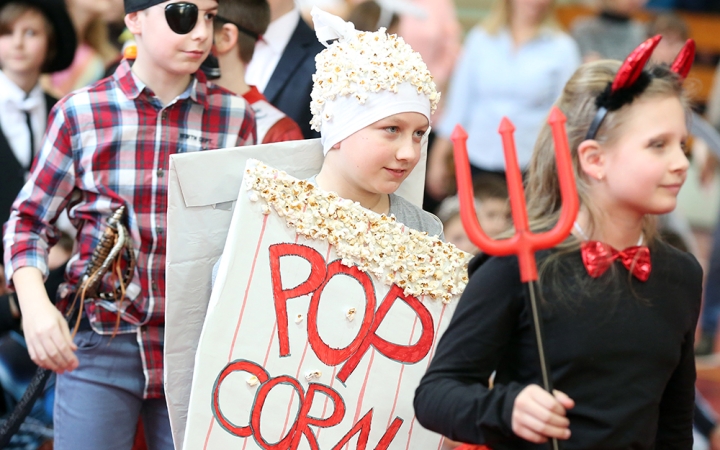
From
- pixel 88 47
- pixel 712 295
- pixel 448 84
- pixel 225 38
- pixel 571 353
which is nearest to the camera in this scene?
pixel 571 353

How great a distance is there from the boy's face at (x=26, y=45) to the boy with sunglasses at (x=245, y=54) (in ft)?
3.09

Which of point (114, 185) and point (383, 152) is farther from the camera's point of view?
point (114, 185)

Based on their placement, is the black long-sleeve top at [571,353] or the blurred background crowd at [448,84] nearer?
the black long-sleeve top at [571,353]

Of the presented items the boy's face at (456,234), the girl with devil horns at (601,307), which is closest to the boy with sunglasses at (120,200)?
the girl with devil horns at (601,307)

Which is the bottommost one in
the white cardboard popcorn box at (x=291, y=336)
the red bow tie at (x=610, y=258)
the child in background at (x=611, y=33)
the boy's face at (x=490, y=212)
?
the white cardboard popcorn box at (x=291, y=336)

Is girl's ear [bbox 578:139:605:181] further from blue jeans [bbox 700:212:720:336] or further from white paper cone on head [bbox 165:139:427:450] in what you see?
blue jeans [bbox 700:212:720:336]

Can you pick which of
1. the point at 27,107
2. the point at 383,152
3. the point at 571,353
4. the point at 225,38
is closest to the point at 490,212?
the point at 225,38

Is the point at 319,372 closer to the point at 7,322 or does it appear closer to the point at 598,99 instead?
the point at 598,99

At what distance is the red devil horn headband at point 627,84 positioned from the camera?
1914 millimetres

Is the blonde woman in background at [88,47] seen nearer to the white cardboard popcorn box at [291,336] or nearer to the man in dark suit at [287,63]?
the man in dark suit at [287,63]

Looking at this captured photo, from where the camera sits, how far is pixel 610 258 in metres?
1.93

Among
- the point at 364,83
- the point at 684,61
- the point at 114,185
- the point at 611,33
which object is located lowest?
the point at 114,185

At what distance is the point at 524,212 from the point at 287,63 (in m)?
1.62

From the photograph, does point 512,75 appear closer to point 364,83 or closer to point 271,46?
point 271,46
